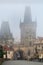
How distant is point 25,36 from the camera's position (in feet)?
6.04

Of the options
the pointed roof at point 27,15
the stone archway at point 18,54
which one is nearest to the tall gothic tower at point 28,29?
the pointed roof at point 27,15

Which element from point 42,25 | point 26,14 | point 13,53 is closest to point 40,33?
point 42,25

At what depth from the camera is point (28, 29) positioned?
1848 millimetres

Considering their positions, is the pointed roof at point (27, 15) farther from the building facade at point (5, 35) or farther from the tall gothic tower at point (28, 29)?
the building facade at point (5, 35)

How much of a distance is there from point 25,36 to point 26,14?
0.83 ft

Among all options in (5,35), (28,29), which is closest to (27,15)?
(28,29)

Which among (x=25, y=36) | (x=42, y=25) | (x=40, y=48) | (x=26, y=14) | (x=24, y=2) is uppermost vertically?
(x=24, y=2)

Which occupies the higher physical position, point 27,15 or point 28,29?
point 27,15

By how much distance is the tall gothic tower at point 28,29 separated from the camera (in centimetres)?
183

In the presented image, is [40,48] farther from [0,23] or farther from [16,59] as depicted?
[0,23]

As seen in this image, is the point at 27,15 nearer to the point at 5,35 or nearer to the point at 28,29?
the point at 28,29

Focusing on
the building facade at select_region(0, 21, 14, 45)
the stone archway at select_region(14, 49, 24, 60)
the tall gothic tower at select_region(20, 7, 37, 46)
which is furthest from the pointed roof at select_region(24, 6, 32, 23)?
the stone archway at select_region(14, 49, 24, 60)

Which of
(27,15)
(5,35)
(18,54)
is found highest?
(27,15)

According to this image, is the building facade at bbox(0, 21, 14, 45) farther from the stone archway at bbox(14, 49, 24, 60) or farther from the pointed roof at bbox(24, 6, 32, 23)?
the pointed roof at bbox(24, 6, 32, 23)
